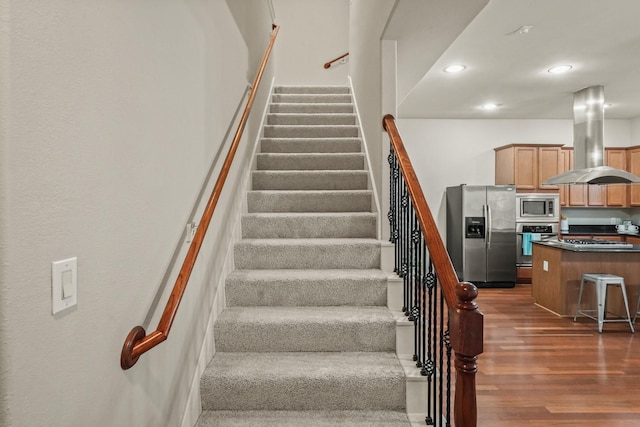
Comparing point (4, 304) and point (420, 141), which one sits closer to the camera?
point (4, 304)

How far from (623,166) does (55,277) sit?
8.99 metres

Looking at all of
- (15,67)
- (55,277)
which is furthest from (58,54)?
(55,277)

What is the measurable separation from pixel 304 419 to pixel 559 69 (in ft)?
15.7

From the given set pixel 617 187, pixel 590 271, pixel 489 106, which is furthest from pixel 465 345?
pixel 617 187

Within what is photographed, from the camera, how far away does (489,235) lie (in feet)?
21.7

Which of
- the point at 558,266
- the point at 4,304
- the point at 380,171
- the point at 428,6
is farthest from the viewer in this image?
the point at 558,266

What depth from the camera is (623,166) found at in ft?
23.8

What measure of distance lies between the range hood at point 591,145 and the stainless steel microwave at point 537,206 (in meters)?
1.29

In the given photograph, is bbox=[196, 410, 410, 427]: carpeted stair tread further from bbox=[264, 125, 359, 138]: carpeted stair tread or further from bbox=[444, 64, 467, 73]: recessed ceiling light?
bbox=[444, 64, 467, 73]: recessed ceiling light

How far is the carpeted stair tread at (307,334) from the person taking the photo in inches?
90.3

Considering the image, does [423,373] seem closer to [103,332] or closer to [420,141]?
[103,332]

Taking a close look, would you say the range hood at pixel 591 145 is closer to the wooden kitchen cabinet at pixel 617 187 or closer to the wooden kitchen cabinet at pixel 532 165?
the wooden kitchen cabinet at pixel 532 165

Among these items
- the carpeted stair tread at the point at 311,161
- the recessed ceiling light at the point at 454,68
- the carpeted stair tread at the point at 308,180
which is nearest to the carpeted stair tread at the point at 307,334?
the carpeted stair tread at the point at 308,180

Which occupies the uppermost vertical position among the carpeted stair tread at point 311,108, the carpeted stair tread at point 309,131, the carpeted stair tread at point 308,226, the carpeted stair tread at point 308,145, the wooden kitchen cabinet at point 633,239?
the carpeted stair tread at point 311,108
